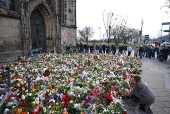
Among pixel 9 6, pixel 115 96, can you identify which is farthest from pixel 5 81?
pixel 9 6

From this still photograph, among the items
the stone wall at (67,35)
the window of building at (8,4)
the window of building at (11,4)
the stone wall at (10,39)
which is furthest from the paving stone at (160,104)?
the stone wall at (67,35)

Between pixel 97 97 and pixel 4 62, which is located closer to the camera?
pixel 97 97

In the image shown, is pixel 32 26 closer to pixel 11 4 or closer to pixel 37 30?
pixel 37 30

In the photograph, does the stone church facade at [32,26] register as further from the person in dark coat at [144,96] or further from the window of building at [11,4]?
the person in dark coat at [144,96]

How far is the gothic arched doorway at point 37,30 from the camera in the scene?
9945mm

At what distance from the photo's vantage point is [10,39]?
7.38 meters

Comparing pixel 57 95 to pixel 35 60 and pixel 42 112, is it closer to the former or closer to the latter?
pixel 42 112

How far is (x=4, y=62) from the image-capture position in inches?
274

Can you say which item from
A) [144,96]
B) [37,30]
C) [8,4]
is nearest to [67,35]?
[37,30]

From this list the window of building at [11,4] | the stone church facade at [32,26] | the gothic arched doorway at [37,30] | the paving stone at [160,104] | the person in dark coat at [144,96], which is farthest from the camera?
the gothic arched doorway at [37,30]

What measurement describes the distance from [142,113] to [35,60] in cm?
668

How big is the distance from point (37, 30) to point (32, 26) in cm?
64

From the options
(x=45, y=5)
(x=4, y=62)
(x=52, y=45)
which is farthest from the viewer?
(x=52, y=45)

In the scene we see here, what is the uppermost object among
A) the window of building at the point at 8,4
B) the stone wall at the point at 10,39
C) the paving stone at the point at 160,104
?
the window of building at the point at 8,4
